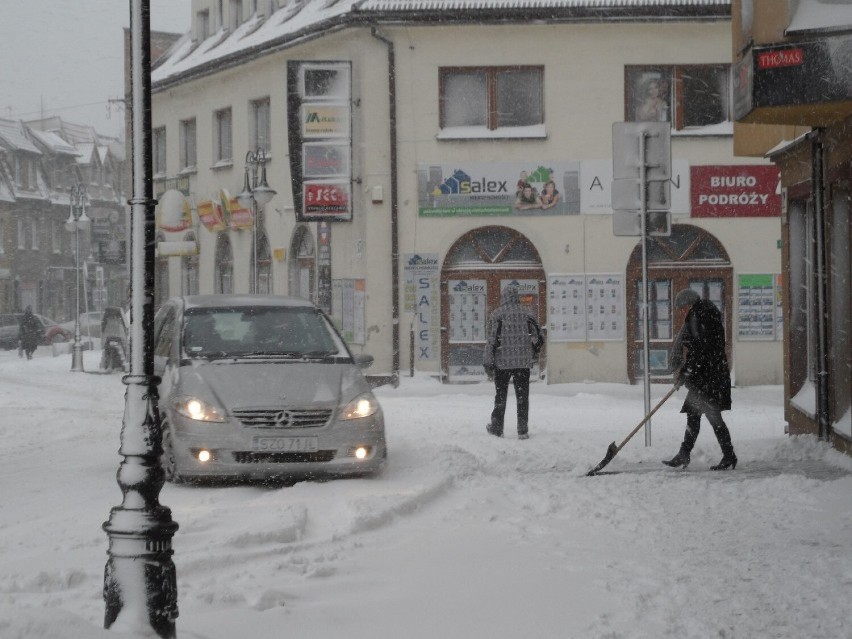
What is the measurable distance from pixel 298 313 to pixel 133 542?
6883 millimetres

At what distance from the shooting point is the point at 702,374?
1221cm

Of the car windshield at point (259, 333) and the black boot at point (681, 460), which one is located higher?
the car windshield at point (259, 333)

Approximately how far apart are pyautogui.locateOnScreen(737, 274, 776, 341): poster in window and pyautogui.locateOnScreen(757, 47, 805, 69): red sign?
15.2 meters

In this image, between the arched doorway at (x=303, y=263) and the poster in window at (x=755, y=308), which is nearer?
the poster in window at (x=755, y=308)

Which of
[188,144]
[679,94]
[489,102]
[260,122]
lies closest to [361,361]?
[489,102]

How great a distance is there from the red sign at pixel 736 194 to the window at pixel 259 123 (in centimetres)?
1013

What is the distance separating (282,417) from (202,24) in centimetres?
2920

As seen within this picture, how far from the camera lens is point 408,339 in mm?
26359

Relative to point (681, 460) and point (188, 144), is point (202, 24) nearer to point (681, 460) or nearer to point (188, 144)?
point (188, 144)

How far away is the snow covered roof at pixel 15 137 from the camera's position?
251 feet

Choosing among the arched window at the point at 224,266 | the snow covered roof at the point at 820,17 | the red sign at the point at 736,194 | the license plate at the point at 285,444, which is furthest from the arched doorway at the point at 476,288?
the license plate at the point at 285,444

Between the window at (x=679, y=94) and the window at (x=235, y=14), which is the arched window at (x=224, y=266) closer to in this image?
the window at (x=235, y=14)

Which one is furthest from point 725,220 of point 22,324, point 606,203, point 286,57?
point 22,324

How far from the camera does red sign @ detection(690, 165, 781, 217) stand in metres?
26.2
